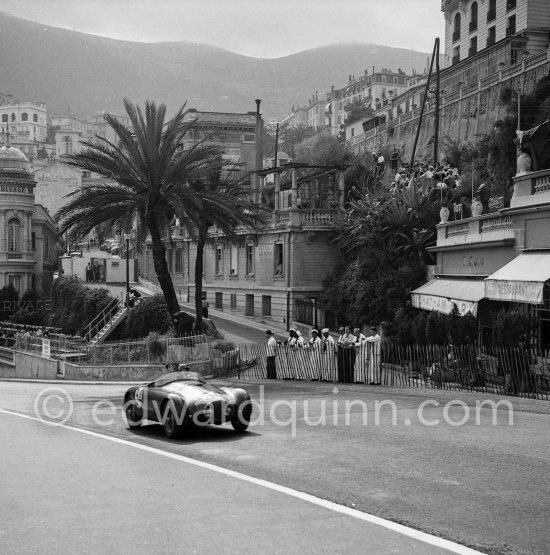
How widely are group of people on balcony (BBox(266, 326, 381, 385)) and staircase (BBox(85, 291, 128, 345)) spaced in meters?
18.0

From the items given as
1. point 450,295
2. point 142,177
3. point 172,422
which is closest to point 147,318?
point 142,177

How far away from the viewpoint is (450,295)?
2622 cm

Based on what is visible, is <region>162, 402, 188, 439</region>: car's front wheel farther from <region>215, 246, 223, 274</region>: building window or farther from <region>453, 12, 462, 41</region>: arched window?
<region>453, 12, 462, 41</region>: arched window

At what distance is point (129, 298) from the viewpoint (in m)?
45.2

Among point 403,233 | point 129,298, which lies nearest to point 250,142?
point 129,298

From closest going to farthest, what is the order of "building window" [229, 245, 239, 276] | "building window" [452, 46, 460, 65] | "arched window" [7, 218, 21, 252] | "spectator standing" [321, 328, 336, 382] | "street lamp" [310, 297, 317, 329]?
1. "spectator standing" [321, 328, 336, 382]
2. "street lamp" [310, 297, 317, 329]
3. "building window" [229, 245, 239, 276]
4. "arched window" [7, 218, 21, 252]
5. "building window" [452, 46, 460, 65]

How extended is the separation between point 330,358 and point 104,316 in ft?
83.5

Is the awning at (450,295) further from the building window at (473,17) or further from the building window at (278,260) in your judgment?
the building window at (473,17)

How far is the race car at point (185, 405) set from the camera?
14172 mm

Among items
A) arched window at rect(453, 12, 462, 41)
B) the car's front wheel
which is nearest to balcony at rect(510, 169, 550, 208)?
the car's front wheel

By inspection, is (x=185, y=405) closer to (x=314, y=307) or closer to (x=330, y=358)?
(x=330, y=358)

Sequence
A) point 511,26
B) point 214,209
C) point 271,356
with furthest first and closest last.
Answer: point 511,26 → point 214,209 → point 271,356

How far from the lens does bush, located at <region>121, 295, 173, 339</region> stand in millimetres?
42112

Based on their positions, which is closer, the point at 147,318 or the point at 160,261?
the point at 160,261
